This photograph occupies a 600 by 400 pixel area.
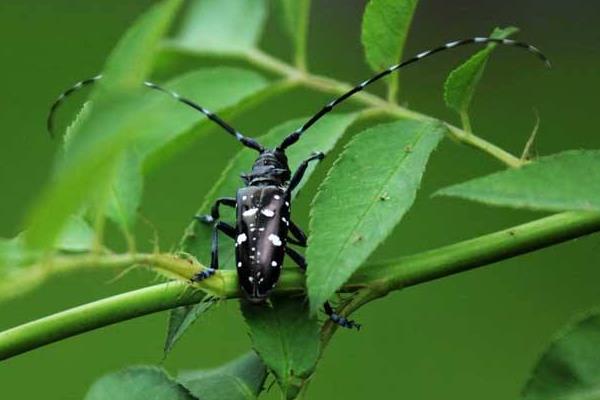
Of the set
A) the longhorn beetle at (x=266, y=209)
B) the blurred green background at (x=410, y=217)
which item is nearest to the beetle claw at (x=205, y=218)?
the longhorn beetle at (x=266, y=209)

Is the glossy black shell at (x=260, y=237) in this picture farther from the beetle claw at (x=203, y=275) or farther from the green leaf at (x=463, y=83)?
the green leaf at (x=463, y=83)

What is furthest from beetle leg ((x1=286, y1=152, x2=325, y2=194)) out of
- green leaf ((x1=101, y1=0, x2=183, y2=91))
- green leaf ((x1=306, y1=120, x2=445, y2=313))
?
green leaf ((x1=101, y1=0, x2=183, y2=91))

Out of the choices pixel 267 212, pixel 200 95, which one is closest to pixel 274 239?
pixel 267 212

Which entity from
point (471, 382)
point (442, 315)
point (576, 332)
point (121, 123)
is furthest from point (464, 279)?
point (121, 123)

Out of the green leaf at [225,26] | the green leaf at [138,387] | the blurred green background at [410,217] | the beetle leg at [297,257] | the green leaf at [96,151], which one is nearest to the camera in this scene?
the green leaf at [96,151]

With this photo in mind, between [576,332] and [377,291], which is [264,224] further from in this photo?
[576,332]
